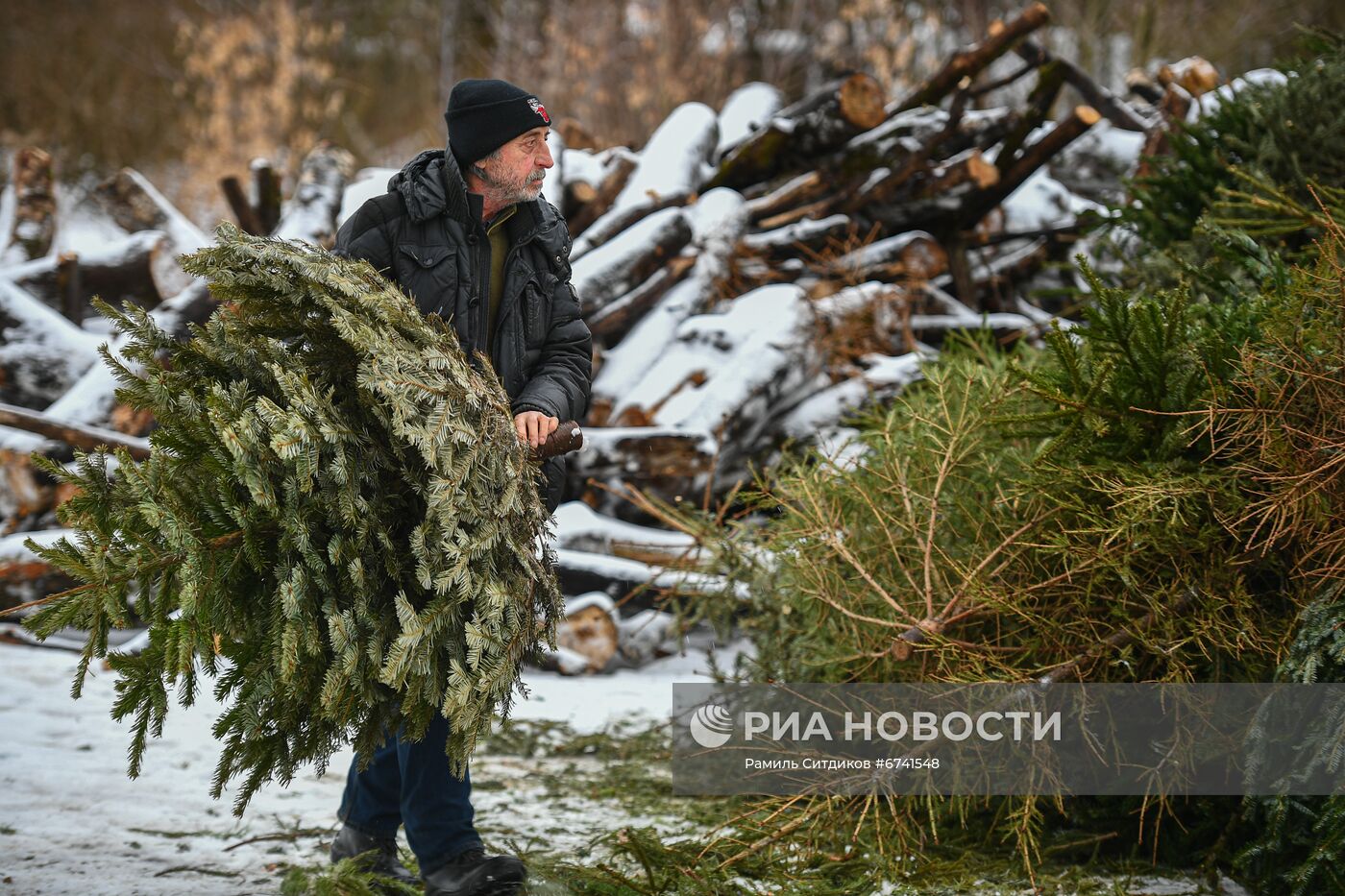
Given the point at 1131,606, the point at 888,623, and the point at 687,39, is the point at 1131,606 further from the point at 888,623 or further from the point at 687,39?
the point at 687,39

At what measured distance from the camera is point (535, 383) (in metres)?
2.72

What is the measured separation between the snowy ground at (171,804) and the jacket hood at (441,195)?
170 centimetres

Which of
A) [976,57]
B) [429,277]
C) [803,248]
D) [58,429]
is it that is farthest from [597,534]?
[976,57]

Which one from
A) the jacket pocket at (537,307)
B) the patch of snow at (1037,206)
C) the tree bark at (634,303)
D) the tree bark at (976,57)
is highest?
the tree bark at (976,57)

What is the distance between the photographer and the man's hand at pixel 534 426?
98.8 inches

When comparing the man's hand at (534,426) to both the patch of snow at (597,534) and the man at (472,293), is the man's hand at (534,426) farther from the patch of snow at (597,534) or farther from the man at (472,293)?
the patch of snow at (597,534)

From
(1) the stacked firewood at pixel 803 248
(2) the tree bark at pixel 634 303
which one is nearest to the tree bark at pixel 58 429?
(1) the stacked firewood at pixel 803 248

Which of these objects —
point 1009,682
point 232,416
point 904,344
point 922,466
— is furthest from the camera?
point 904,344

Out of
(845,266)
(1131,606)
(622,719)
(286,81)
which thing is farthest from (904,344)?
(286,81)

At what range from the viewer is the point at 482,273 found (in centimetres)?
273

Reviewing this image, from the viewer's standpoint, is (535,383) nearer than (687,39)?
Yes

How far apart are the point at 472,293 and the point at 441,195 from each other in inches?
9.7

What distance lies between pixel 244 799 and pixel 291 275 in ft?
3.58

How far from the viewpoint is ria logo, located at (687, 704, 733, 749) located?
11.7 feet
